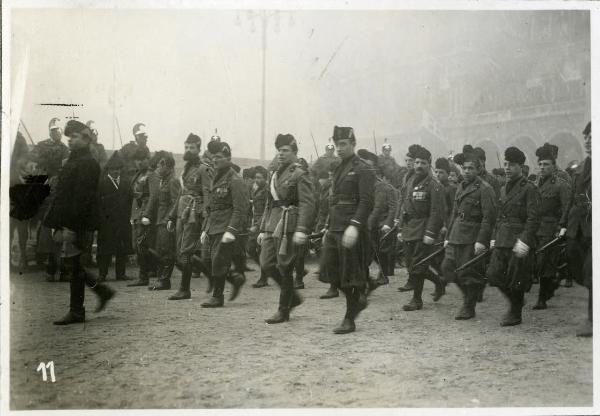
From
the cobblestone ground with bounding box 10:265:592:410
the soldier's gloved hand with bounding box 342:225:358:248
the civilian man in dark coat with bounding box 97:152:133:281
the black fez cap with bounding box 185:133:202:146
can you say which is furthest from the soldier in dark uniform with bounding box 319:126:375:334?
the civilian man in dark coat with bounding box 97:152:133:281

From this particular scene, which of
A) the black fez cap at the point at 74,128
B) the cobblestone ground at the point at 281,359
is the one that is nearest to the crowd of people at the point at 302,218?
the black fez cap at the point at 74,128

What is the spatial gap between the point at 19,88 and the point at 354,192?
2.83m

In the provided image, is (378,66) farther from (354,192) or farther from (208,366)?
(208,366)

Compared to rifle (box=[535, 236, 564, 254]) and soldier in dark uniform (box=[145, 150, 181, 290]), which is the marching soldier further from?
soldier in dark uniform (box=[145, 150, 181, 290])

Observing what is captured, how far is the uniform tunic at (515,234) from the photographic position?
5414 mm

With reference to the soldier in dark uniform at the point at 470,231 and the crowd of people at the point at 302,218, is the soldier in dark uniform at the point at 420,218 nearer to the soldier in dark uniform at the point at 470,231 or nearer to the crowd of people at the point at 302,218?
the crowd of people at the point at 302,218

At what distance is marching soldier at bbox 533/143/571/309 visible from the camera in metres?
5.94

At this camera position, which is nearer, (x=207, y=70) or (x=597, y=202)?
(x=597, y=202)

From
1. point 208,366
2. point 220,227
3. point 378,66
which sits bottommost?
point 208,366

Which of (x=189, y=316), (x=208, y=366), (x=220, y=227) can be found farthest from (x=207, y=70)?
(x=208, y=366)

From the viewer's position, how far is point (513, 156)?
18.5 ft

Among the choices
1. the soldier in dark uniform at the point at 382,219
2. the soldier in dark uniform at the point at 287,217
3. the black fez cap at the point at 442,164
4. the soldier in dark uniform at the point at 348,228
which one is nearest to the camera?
the soldier in dark uniform at the point at 348,228

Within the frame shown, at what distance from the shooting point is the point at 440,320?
564 centimetres

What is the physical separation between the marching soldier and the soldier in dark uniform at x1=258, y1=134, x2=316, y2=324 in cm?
225
